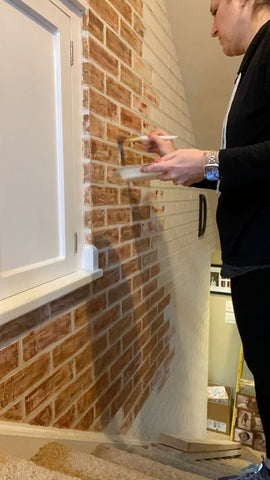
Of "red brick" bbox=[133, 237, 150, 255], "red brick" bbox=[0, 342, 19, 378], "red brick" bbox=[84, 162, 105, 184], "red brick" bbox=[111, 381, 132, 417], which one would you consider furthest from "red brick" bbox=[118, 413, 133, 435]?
"red brick" bbox=[84, 162, 105, 184]

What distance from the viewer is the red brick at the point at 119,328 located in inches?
60.4

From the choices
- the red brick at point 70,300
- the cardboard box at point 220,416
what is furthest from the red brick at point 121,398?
the cardboard box at point 220,416

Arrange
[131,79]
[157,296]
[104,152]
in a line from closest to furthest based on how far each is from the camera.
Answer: [104,152], [131,79], [157,296]

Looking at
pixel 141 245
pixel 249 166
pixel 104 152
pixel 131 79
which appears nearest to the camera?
pixel 249 166

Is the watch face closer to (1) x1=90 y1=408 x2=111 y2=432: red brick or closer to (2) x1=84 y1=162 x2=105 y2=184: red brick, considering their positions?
(2) x1=84 y1=162 x2=105 y2=184: red brick

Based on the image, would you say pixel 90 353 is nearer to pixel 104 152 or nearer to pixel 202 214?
pixel 104 152

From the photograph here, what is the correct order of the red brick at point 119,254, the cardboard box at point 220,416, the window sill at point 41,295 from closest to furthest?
the window sill at point 41,295 → the red brick at point 119,254 → the cardboard box at point 220,416

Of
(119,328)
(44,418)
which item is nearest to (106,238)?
(119,328)

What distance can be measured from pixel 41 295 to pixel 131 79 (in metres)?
1.09

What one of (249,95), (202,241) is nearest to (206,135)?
(202,241)

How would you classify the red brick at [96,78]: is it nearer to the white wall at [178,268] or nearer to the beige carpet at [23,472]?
the white wall at [178,268]

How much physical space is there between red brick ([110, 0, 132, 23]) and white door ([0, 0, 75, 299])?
41 centimetres

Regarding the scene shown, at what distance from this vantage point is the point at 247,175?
2.99 ft

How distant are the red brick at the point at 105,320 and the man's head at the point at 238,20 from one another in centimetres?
106
